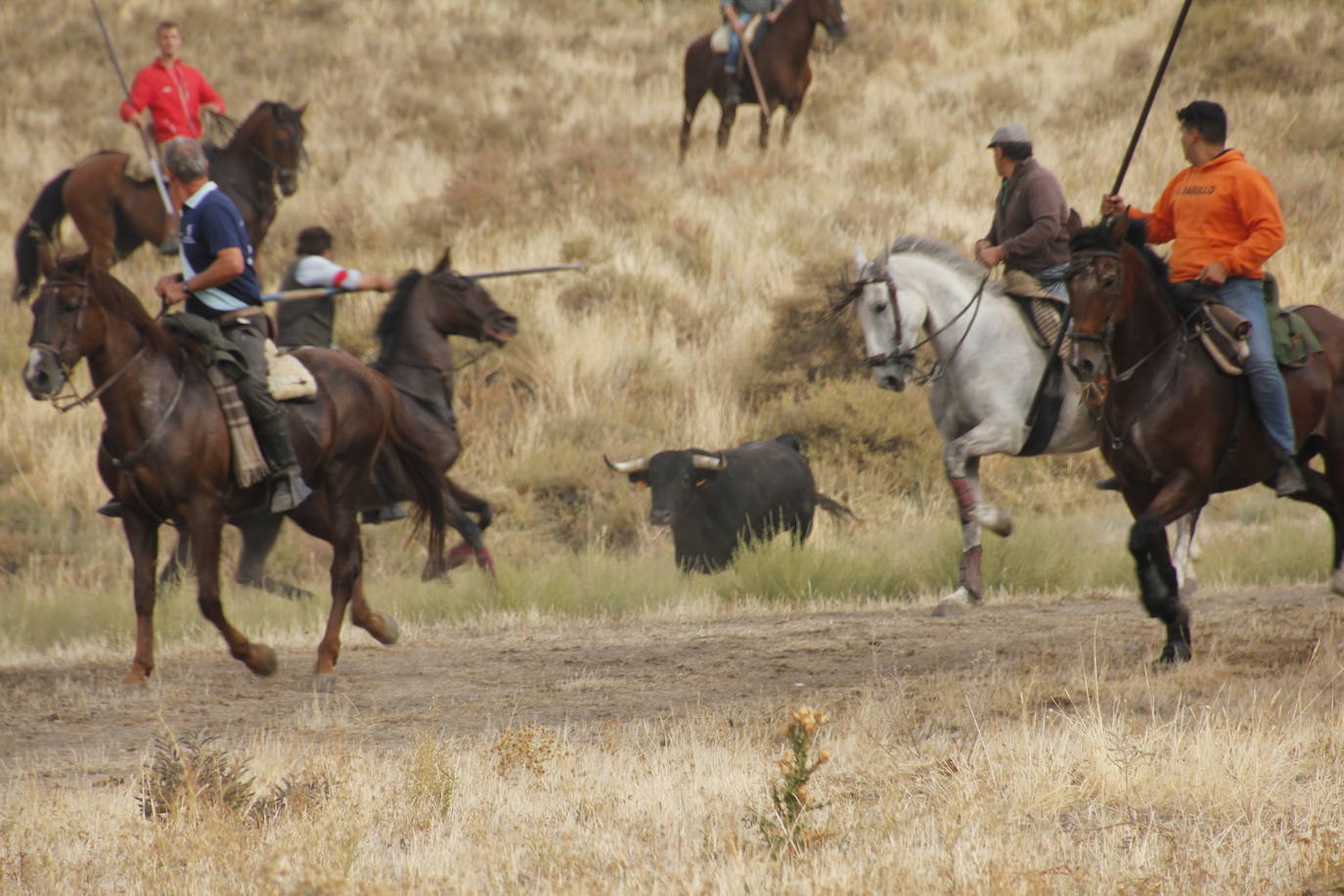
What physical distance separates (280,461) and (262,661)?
1.09 metres

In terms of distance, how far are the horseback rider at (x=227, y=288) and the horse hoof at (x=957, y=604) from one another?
4.23 m

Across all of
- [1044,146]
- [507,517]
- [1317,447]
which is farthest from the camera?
[1044,146]

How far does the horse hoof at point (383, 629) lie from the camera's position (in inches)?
374

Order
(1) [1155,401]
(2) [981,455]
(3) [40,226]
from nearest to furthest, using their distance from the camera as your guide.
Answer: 1. (1) [1155,401]
2. (2) [981,455]
3. (3) [40,226]

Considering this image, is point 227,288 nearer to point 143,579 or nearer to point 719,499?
point 143,579

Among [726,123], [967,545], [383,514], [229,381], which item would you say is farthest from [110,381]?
[726,123]

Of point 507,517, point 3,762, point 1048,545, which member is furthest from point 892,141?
point 3,762

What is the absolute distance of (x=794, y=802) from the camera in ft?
15.9

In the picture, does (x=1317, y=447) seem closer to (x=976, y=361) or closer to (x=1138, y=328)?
(x=1138, y=328)

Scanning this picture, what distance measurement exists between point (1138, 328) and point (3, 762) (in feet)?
18.6

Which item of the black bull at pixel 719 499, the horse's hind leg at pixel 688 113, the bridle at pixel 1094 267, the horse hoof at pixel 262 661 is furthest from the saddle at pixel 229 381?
the horse's hind leg at pixel 688 113

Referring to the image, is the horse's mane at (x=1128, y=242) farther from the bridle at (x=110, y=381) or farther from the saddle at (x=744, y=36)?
the saddle at (x=744, y=36)

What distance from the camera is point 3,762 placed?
22.8ft

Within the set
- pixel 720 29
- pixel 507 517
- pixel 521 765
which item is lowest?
pixel 507 517
